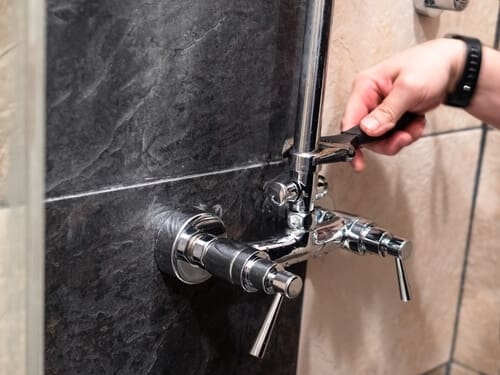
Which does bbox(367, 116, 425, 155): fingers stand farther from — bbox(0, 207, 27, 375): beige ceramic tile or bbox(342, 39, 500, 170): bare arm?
bbox(0, 207, 27, 375): beige ceramic tile

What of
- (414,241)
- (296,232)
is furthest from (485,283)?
(296,232)

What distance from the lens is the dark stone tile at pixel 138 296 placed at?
1.78 ft

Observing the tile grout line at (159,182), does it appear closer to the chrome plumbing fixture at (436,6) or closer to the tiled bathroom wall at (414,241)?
the tiled bathroom wall at (414,241)

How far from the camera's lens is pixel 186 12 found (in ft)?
1.85

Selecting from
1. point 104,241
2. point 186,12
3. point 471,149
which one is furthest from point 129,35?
point 471,149

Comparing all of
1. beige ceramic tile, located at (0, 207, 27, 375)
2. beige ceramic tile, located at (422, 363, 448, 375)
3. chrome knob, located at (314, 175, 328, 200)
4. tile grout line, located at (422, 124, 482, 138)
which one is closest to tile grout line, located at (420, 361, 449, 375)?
beige ceramic tile, located at (422, 363, 448, 375)

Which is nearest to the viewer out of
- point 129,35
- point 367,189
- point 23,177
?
point 23,177

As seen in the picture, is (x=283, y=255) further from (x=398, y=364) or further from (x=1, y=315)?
(x=398, y=364)

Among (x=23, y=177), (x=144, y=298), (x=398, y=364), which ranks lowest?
(x=398, y=364)

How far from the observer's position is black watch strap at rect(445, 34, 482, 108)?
2.41 ft

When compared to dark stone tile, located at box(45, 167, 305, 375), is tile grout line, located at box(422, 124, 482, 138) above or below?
above

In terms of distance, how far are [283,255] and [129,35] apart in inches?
9.2

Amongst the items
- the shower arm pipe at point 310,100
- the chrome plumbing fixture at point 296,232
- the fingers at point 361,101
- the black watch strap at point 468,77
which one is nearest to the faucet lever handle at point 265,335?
the chrome plumbing fixture at point 296,232

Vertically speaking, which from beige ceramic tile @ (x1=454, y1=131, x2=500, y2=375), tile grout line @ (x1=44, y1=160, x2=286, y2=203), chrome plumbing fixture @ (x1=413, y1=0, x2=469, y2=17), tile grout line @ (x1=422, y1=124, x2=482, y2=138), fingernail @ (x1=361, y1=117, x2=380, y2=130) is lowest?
beige ceramic tile @ (x1=454, y1=131, x2=500, y2=375)
